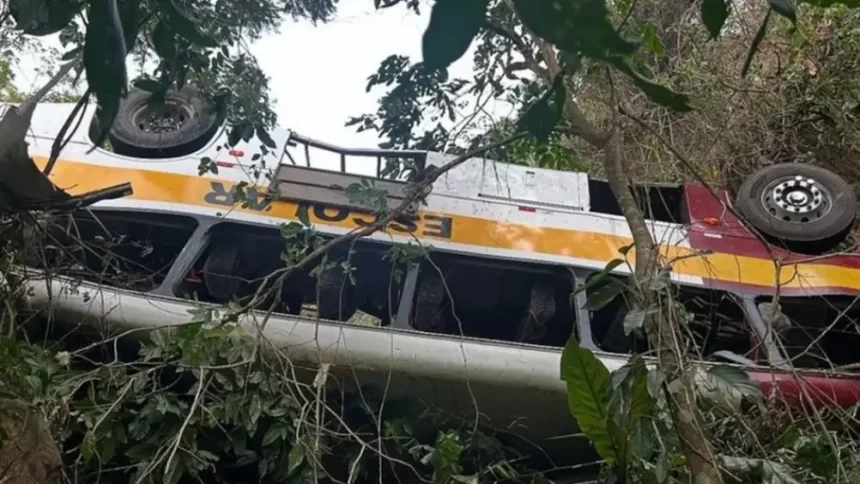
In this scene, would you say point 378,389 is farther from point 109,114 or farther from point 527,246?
Result: point 109,114

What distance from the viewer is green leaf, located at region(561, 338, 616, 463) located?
2555 mm

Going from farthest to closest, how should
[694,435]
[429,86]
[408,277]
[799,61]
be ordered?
[799,61] < [429,86] < [408,277] < [694,435]

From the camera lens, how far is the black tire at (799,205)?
4.47m

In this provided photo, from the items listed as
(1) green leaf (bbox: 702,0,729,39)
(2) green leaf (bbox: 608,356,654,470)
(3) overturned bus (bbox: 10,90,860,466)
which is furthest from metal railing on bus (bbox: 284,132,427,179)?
(1) green leaf (bbox: 702,0,729,39)

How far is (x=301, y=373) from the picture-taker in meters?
3.70

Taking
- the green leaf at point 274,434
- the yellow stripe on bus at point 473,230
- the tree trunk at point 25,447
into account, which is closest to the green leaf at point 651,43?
the yellow stripe on bus at point 473,230

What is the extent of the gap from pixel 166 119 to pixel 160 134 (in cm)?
18

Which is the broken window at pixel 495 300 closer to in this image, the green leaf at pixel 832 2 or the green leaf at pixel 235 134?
the green leaf at pixel 235 134

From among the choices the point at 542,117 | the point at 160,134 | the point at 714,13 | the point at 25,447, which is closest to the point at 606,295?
the point at 542,117

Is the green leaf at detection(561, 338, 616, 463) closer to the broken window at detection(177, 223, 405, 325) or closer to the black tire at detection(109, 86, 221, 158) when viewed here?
the broken window at detection(177, 223, 405, 325)

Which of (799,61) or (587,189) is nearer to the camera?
(587,189)

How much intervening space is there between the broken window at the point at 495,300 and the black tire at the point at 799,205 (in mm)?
1226

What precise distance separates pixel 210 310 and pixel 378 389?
88 cm

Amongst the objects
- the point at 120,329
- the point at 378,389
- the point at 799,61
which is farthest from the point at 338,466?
the point at 799,61
